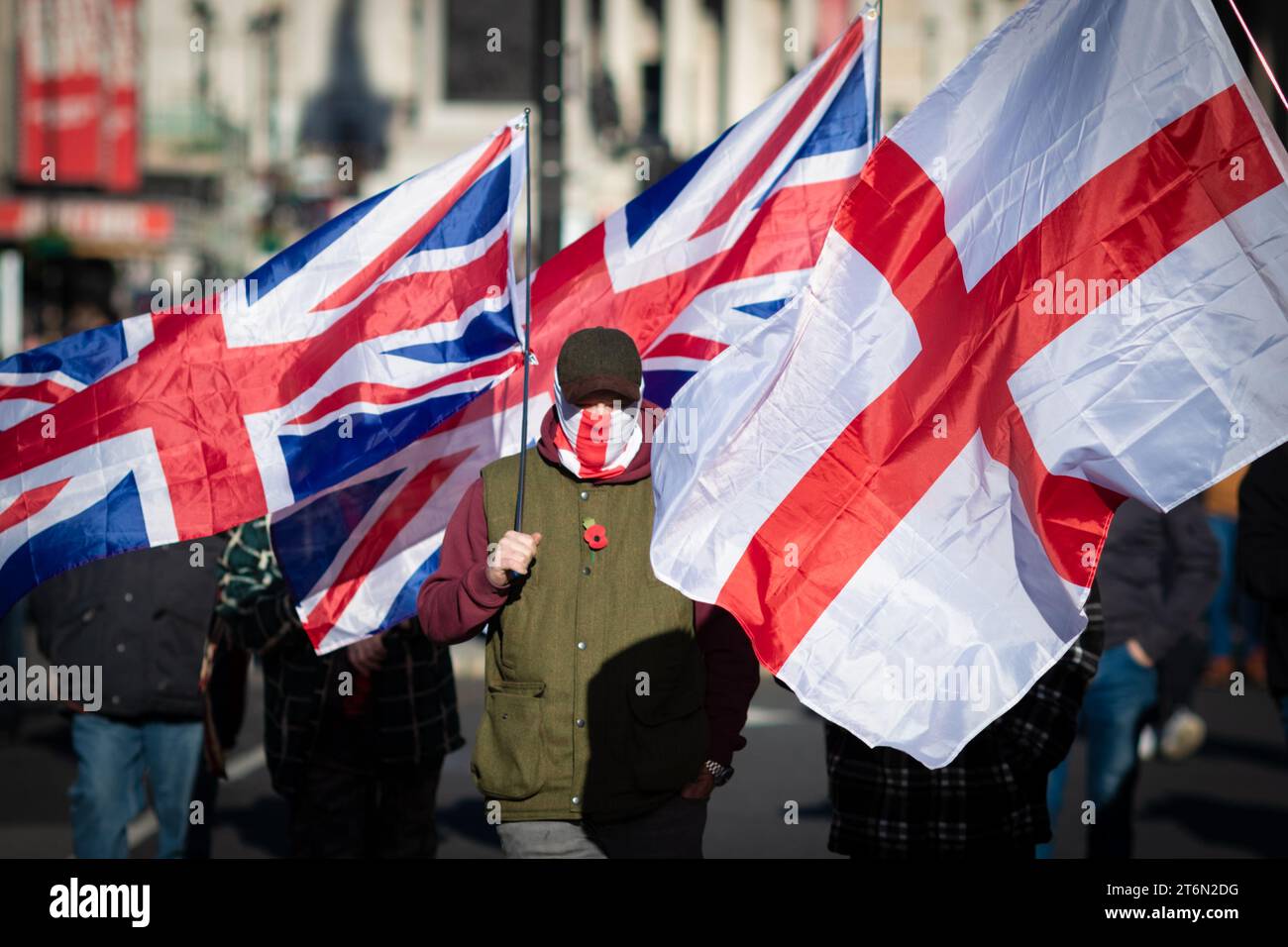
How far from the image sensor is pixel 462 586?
4.29 m

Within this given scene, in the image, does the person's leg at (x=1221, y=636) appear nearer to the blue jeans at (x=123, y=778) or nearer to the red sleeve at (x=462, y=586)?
the blue jeans at (x=123, y=778)

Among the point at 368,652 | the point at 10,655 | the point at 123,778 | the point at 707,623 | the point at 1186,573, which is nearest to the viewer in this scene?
the point at 707,623

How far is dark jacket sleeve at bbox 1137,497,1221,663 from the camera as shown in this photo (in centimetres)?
684

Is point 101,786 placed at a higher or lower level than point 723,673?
lower

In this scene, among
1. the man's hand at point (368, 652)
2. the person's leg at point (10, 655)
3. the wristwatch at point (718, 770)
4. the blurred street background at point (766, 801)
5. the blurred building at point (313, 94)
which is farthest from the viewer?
A: the blurred building at point (313, 94)

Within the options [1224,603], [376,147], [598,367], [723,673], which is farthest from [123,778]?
[376,147]

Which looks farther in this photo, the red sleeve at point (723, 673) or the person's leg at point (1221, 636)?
the person's leg at point (1221, 636)

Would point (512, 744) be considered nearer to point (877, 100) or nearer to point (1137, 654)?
point (877, 100)

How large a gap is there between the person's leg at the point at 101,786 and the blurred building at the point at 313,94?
2363 centimetres

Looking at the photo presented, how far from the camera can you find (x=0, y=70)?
46750 mm

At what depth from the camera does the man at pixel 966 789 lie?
177 inches

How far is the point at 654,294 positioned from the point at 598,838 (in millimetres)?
1832

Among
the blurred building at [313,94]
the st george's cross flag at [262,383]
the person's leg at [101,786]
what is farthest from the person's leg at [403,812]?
the blurred building at [313,94]
